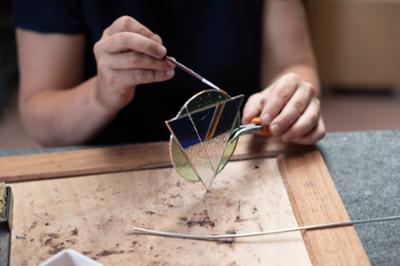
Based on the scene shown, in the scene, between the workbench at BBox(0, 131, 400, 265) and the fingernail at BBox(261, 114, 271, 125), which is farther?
the fingernail at BBox(261, 114, 271, 125)

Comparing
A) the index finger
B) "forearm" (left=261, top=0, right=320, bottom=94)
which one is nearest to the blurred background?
"forearm" (left=261, top=0, right=320, bottom=94)

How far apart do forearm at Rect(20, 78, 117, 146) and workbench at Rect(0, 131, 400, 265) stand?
6 centimetres

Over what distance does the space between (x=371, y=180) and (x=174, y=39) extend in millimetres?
402

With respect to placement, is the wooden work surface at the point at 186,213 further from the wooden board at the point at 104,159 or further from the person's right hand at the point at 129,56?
the person's right hand at the point at 129,56

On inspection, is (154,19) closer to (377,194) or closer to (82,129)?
(82,129)

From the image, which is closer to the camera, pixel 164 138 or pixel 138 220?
pixel 138 220

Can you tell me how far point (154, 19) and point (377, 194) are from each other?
45cm

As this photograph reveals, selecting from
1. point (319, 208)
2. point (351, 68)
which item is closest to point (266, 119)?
point (319, 208)

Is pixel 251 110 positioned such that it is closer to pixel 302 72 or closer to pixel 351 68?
pixel 302 72

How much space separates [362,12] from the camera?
175 centimetres

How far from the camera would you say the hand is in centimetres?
73

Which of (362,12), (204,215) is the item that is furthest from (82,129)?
(362,12)

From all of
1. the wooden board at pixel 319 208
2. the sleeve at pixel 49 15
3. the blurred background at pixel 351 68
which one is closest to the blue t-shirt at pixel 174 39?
the sleeve at pixel 49 15

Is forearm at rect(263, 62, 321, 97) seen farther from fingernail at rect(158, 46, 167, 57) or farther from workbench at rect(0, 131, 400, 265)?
fingernail at rect(158, 46, 167, 57)
